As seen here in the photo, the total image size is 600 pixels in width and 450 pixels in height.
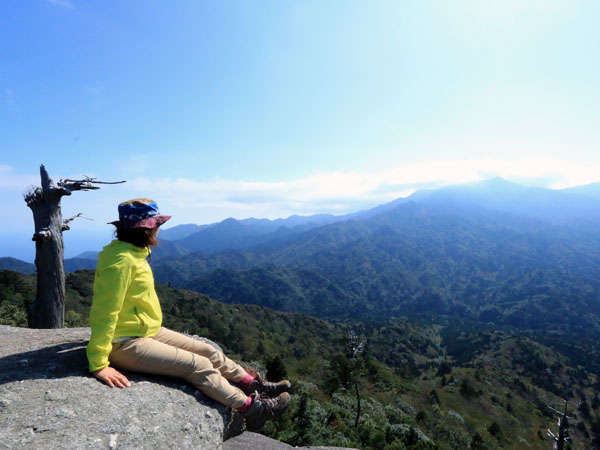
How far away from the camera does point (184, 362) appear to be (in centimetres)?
507

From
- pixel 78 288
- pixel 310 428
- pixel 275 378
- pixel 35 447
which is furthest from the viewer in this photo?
pixel 78 288

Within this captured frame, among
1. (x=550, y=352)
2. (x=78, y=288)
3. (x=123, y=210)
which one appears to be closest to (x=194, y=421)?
(x=123, y=210)

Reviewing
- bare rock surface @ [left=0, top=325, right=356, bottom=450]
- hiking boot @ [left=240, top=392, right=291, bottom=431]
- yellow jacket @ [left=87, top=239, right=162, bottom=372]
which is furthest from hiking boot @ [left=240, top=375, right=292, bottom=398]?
yellow jacket @ [left=87, top=239, right=162, bottom=372]

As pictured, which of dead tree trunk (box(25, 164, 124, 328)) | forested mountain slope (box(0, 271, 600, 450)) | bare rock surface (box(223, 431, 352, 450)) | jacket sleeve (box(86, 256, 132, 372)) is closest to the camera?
jacket sleeve (box(86, 256, 132, 372))

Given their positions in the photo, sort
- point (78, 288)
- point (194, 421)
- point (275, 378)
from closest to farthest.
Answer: point (194, 421) < point (275, 378) < point (78, 288)

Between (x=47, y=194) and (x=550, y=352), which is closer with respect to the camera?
(x=47, y=194)

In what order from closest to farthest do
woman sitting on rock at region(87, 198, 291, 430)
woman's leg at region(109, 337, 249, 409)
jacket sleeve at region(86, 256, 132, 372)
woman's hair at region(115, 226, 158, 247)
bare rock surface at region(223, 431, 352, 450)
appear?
jacket sleeve at region(86, 256, 132, 372) → woman sitting on rock at region(87, 198, 291, 430) → woman's leg at region(109, 337, 249, 409) → woman's hair at region(115, 226, 158, 247) → bare rock surface at region(223, 431, 352, 450)

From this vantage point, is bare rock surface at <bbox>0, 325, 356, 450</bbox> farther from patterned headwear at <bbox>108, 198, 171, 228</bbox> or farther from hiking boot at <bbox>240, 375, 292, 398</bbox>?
patterned headwear at <bbox>108, 198, 171, 228</bbox>

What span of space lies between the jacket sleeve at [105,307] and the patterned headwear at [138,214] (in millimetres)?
705

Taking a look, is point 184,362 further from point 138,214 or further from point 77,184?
point 77,184

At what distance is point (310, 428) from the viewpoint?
42.3 ft

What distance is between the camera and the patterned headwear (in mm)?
5039

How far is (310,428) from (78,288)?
240 ft

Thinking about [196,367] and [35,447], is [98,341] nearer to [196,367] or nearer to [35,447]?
[35,447]
